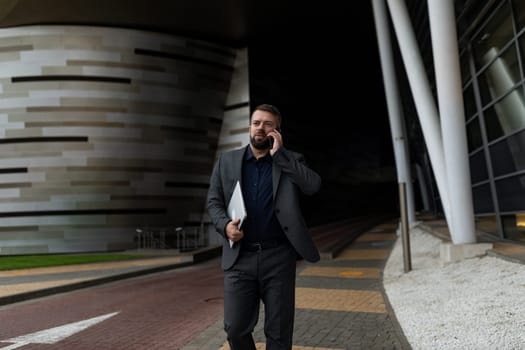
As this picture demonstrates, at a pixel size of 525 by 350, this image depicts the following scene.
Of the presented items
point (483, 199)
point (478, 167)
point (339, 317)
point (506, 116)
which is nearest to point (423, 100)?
point (506, 116)

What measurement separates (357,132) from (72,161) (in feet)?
123

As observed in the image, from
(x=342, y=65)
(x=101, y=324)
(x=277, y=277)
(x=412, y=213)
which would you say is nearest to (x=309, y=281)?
(x=101, y=324)

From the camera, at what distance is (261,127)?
9.41ft

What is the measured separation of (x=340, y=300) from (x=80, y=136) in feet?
59.5

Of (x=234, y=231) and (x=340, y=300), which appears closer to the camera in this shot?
(x=234, y=231)

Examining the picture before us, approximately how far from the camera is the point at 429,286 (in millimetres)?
7387

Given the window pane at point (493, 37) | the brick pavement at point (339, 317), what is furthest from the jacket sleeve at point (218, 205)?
the window pane at point (493, 37)

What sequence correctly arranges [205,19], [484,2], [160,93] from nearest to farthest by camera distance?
1. [484,2]
2. [205,19]
3. [160,93]

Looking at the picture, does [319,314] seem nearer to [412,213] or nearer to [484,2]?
[484,2]

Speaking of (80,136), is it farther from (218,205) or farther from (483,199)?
(218,205)

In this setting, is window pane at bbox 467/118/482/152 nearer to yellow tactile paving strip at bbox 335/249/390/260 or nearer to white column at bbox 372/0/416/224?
yellow tactile paving strip at bbox 335/249/390/260

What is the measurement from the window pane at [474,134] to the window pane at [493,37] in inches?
79.9

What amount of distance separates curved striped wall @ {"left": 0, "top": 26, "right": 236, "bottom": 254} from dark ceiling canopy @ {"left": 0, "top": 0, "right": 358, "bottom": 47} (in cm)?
86

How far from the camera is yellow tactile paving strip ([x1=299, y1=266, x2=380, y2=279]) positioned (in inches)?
401
